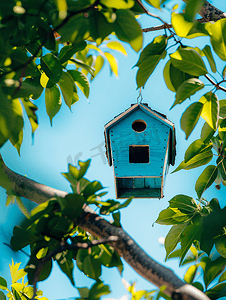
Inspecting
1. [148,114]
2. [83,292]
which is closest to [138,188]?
[148,114]

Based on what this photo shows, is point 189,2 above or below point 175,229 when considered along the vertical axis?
above

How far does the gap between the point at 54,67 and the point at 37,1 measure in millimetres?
168

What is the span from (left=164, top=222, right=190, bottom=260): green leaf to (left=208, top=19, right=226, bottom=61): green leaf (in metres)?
0.50

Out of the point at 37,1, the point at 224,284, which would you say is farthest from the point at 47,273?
the point at 37,1

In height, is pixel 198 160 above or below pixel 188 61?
below

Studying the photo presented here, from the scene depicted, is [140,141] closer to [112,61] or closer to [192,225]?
[112,61]

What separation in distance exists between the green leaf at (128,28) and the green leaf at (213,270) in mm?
589

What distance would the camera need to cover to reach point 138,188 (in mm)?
1484

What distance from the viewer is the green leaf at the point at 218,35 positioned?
1.98 ft

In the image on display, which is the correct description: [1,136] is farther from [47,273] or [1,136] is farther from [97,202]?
[47,273]

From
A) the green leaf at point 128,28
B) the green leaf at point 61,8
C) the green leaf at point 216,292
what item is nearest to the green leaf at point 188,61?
the green leaf at point 128,28

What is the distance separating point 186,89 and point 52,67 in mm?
325

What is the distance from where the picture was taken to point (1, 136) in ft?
1.38

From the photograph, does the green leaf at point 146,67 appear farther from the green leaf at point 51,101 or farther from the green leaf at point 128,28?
the green leaf at point 51,101
